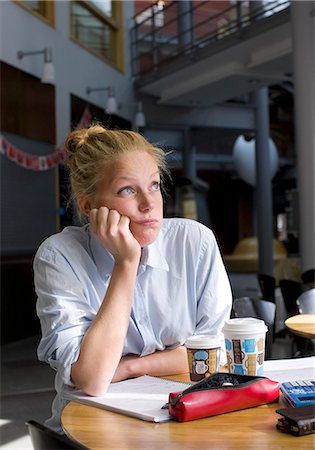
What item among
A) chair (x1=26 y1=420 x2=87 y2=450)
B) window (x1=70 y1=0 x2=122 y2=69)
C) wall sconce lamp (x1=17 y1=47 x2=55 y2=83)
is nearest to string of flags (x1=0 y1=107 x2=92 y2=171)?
wall sconce lamp (x1=17 y1=47 x2=55 y2=83)

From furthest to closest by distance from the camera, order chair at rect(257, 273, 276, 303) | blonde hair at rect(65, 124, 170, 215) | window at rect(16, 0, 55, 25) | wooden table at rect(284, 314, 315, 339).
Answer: window at rect(16, 0, 55, 25) < chair at rect(257, 273, 276, 303) < wooden table at rect(284, 314, 315, 339) < blonde hair at rect(65, 124, 170, 215)

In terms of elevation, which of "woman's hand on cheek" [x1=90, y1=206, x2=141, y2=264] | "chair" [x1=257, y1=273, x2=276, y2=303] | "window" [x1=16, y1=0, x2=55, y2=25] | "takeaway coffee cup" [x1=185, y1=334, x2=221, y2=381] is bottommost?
"chair" [x1=257, y1=273, x2=276, y2=303]

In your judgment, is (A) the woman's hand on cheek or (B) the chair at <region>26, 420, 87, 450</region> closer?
(B) the chair at <region>26, 420, 87, 450</region>

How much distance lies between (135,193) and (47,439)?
0.79 meters

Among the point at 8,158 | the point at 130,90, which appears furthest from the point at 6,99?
the point at 130,90

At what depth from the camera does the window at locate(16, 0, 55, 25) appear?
7.61 metres

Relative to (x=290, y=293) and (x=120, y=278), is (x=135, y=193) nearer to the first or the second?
(x=120, y=278)

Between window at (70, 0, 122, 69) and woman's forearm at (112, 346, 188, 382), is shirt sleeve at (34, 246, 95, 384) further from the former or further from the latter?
window at (70, 0, 122, 69)

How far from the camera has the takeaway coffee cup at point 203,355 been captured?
1.42 meters

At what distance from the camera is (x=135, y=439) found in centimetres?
108

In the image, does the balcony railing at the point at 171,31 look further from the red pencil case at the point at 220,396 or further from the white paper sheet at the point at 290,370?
the red pencil case at the point at 220,396

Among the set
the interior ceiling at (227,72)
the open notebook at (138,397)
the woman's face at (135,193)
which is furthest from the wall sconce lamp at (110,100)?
the open notebook at (138,397)

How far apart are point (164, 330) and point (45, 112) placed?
660 cm

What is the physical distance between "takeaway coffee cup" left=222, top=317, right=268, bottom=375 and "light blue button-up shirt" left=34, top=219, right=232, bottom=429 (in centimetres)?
25
